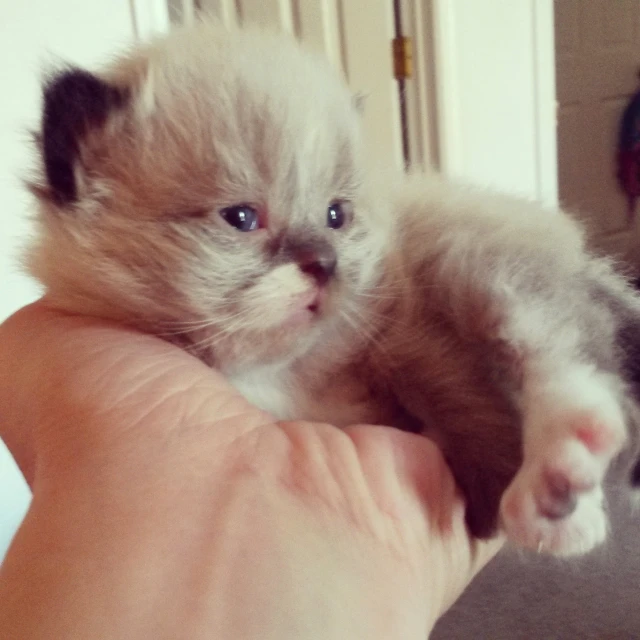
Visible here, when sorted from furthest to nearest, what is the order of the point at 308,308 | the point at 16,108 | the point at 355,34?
the point at 355,34
the point at 16,108
the point at 308,308

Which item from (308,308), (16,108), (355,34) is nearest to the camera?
(308,308)

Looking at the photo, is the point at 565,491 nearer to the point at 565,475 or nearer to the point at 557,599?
the point at 565,475

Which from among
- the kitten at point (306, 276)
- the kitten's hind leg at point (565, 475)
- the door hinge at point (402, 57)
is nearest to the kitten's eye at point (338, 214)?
the kitten at point (306, 276)

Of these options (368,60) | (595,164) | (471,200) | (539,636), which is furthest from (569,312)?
(595,164)

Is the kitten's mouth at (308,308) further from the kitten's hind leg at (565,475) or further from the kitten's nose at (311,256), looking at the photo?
the kitten's hind leg at (565,475)

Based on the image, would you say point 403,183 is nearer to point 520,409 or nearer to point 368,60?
point 520,409

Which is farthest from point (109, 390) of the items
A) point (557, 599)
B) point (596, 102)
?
point (596, 102)
